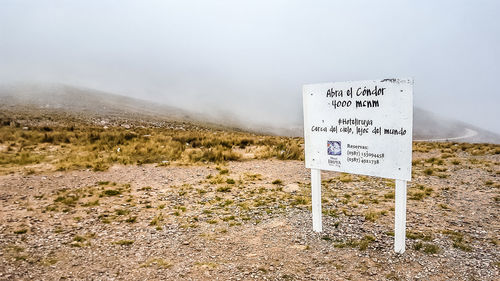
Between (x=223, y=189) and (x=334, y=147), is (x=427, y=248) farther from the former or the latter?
(x=223, y=189)

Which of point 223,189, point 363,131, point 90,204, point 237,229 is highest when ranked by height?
point 363,131

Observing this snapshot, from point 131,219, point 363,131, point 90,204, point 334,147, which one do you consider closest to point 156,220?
point 131,219

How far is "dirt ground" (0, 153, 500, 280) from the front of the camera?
17.0 ft

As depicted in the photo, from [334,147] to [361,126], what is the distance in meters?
0.74

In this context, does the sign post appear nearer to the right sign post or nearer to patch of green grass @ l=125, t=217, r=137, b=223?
the right sign post

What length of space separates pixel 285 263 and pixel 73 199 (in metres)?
7.02

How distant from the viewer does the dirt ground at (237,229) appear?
17.0 ft

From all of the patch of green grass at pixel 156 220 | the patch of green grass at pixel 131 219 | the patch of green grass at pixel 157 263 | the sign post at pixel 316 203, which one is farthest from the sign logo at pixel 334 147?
the patch of green grass at pixel 131 219

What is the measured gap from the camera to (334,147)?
21.1 ft

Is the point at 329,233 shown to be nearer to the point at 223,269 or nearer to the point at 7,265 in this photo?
the point at 223,269

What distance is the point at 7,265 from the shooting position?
5277 mm

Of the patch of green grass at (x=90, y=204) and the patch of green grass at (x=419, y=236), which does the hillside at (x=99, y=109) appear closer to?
the patch of green grass at (x=90, y=204)

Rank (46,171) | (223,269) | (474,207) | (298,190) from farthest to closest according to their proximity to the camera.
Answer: (46,171) < (298,190) < (474,207) < (223,269)

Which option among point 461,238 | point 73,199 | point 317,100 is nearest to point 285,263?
point 317,100
